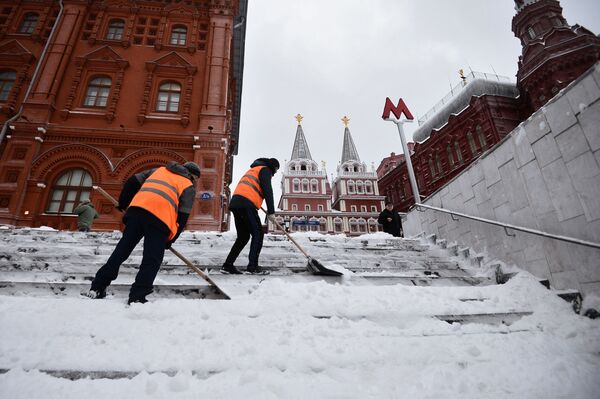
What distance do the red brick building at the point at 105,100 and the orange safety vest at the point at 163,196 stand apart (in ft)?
27.5

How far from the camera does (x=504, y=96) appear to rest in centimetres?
2530

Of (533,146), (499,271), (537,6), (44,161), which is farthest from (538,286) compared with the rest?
(537,6)

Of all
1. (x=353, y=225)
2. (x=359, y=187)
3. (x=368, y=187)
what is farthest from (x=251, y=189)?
(x=368, y=187)

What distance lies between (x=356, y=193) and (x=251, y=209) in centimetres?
4258

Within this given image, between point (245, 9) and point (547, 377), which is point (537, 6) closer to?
point (245, 9)

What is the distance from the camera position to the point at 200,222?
37.0 feet

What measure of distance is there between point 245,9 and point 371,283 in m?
22.6

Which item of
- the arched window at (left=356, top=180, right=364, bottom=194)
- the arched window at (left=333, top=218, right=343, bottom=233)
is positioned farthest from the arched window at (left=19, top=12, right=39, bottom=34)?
the arched window at (left=356, top=180, right=364, bottom=194)

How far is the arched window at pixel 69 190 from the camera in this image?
1113 cm

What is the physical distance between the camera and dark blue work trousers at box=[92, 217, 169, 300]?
2746mm

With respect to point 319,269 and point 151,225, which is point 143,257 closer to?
point 151,225

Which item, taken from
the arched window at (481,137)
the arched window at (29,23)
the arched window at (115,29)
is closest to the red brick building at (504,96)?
the arched window at (481,137)

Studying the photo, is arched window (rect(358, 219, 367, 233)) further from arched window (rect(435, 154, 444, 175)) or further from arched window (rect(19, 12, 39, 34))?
arched window (rect(19, 12, 39, 34))

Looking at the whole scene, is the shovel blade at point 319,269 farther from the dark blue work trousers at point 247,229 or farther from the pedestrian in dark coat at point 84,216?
the pedestrian in dark coat at point 84,216
